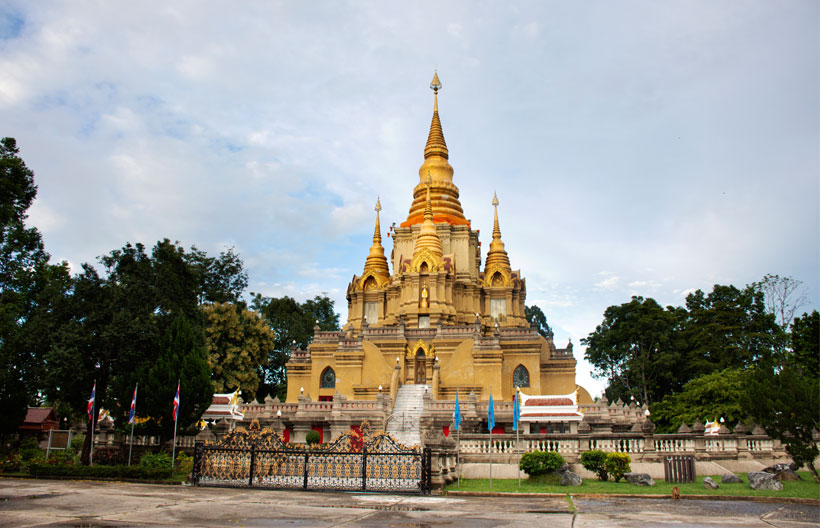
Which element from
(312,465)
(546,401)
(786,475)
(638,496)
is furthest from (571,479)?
(546,401)

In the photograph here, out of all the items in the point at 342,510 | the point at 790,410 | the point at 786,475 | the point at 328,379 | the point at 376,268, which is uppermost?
the point at 376,268

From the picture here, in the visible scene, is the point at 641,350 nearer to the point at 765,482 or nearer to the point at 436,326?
the point at 436,326

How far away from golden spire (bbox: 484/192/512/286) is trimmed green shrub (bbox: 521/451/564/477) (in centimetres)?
3006

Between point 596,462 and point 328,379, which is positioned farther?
point 328,379

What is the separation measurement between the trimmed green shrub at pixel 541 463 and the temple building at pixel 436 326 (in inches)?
321

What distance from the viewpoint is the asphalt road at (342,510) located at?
11.1 meters

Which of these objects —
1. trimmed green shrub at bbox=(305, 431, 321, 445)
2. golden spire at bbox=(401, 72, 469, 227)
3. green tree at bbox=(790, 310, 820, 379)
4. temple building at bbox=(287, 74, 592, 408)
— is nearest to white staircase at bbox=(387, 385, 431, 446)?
temple building at bbox=(287, 74, 592, 408)

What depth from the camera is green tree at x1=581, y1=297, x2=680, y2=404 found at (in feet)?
169

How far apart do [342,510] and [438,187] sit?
42673 mm

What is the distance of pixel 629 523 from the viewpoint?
1127cm

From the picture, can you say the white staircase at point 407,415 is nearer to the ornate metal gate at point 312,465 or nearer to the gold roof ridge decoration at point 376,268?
the ornate metal gate at point 312,465

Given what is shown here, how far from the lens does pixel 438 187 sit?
54.0m

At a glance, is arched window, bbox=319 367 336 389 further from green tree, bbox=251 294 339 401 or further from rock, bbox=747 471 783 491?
rock, bbox=747 471 783 491

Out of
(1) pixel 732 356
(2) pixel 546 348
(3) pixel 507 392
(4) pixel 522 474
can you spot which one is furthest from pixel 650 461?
(1) pixel 732 356
